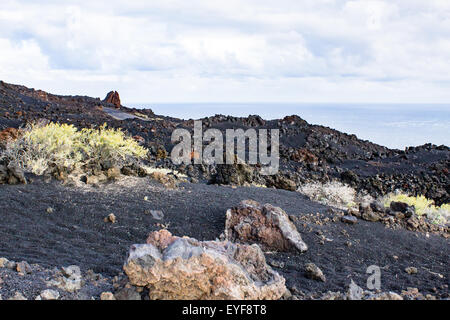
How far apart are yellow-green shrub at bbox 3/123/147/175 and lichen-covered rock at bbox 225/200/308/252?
3.34 meters

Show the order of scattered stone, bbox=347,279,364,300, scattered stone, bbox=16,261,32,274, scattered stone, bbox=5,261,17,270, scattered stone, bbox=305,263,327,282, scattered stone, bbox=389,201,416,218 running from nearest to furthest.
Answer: scattered stone, bbox=347,279,364,300 < scattered stone, bbox=16,261,32,274 < scattered stone, bbox=5,261,17,270 < scattered stone, bbox=305,263,327,282 < scattered stone, bbox=389,201,416,218

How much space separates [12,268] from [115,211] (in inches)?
101

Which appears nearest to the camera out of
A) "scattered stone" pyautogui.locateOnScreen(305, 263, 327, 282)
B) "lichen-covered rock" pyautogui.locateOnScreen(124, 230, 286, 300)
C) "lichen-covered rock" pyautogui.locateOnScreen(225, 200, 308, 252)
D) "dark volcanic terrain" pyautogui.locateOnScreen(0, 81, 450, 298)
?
"lichen-covered rock" pyautogui.locateOnScreen(124, 230, 286, 300)

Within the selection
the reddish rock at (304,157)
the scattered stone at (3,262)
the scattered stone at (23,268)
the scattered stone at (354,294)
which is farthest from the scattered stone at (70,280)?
the reddish rock at (304,157)

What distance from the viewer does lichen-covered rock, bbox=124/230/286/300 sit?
3.86 meters

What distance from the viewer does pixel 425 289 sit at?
5590 mm

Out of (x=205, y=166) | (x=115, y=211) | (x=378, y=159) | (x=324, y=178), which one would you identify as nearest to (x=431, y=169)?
(x=378, y=159)

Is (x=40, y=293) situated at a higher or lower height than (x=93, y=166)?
lower

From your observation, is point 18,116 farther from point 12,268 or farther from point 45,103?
point 12,268

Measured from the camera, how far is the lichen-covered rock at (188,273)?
3.86 m

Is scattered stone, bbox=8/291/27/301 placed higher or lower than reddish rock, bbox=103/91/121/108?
lower

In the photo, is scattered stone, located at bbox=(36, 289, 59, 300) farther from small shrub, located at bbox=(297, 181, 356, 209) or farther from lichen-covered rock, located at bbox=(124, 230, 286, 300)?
small shrub, located at bbox=(297, 181, 356, 209)

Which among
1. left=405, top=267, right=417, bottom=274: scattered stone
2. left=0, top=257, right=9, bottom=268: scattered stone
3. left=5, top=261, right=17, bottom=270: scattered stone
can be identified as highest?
left=0, top=257, right=9, bottom=268: scattered stone

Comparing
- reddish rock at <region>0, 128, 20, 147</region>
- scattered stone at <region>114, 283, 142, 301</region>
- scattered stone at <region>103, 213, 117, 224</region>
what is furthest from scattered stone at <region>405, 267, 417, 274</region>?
reddish rock at <region>0, 128, 20, 147</region>
